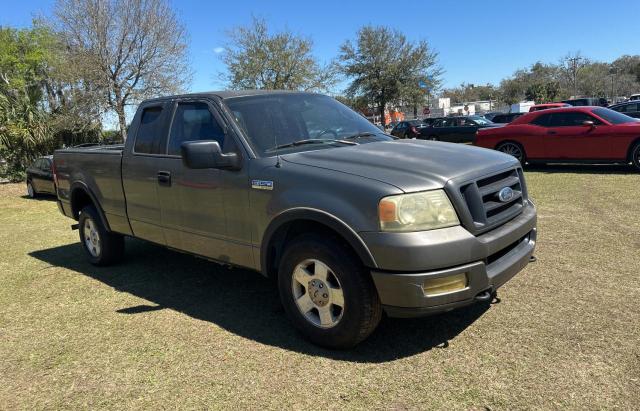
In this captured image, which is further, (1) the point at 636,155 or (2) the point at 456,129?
(2) the point at 456,129

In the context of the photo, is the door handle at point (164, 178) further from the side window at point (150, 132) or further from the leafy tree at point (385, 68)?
the leafy tree at point (385, 68)

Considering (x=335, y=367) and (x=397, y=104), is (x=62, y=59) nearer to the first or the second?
(x=335, y=367)

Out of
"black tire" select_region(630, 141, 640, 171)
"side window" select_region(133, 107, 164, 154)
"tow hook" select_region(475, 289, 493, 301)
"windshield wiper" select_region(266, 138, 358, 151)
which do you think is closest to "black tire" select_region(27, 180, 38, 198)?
"side window" select_region(133, 107, 164, 154)

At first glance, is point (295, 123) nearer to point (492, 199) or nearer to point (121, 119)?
point (492, 199)

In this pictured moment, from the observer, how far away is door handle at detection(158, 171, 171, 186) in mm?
4531

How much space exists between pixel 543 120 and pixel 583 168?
149 cm

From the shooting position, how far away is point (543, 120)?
40.1 ft

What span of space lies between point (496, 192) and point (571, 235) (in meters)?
3.18

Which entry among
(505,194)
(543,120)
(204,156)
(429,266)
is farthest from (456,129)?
(429,266)

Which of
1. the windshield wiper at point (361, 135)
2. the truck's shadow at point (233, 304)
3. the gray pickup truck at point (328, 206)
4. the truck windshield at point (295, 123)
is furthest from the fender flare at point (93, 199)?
the windshield wiper at point (361, 135)

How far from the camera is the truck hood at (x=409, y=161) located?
10.4ft

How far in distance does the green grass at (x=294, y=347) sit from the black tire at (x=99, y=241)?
0.26 metres

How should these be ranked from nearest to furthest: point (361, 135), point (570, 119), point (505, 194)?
point (505, 194)
point (361, 135)
point (570, 119)

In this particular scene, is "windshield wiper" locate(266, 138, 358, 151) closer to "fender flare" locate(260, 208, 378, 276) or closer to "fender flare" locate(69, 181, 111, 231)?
"fender flare" locate(260, 208, 378, 276)
